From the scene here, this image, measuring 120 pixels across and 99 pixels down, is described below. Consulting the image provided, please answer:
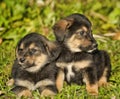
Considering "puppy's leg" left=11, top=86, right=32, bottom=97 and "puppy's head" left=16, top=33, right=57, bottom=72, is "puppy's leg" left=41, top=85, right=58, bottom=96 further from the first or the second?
"puppy's head" left=16, top=33, right=57, bottom=72

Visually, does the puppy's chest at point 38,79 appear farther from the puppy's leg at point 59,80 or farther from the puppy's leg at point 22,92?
the puppy's leg at point 59,80

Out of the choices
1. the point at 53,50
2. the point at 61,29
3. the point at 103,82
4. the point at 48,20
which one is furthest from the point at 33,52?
the point at 48,20

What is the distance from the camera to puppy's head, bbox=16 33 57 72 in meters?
7.66

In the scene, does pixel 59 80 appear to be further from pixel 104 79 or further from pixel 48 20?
pixel 48 20

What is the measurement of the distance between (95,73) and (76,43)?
0.53 m

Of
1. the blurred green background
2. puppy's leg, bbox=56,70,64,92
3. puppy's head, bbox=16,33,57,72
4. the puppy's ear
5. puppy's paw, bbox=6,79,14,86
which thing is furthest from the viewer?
the blurred green background

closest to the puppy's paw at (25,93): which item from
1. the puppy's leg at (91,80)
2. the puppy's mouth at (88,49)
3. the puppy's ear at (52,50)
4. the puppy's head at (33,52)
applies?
the puppy's head at (33,52)

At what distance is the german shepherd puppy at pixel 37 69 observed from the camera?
25.3 feet

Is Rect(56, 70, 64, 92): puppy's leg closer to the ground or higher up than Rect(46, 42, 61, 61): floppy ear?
closer to the ground

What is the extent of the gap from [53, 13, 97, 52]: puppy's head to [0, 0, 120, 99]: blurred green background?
40.1 inches

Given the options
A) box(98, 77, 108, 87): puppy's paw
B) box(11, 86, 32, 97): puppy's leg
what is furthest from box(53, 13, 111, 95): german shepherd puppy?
box(11, 86, 32, 97): puppy's leg

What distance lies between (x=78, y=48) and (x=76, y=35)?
199 millimetres

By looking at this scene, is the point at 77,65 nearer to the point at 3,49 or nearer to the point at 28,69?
the point at 28,69

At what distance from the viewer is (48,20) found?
11039 mm
